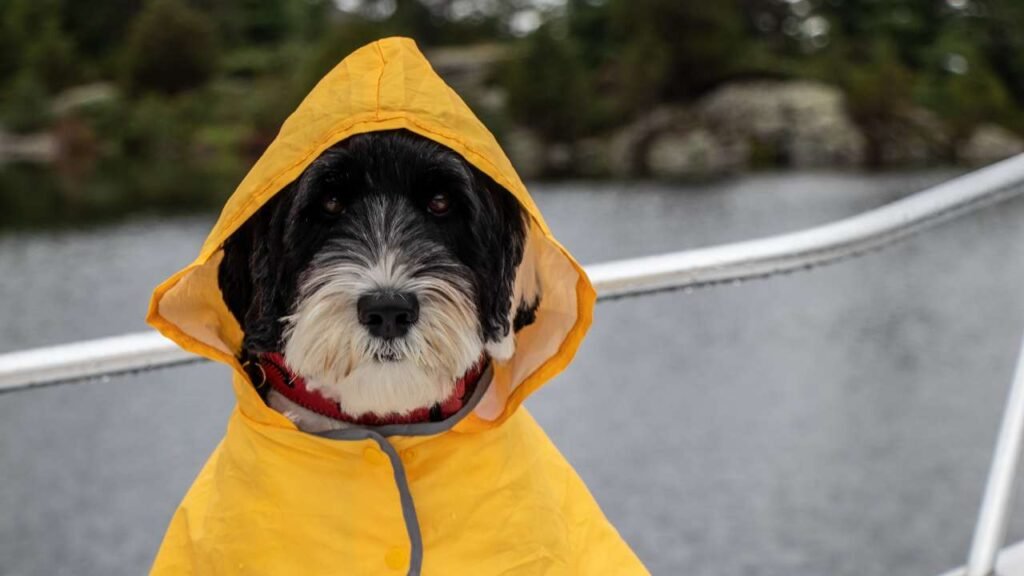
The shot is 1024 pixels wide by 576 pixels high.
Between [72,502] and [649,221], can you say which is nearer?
[72,502]

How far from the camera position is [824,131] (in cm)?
4972

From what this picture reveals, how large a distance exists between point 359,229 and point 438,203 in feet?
0.61

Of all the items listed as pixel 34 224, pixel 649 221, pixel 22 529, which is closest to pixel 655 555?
pixel 22 529

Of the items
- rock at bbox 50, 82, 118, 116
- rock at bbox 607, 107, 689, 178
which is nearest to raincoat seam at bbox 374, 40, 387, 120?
rock at bbox 607, 107, 689, 178

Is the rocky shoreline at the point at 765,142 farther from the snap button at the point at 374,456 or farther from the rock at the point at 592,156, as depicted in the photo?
the snap button at the point at 374,456

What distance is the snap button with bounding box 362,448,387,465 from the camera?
2303 millimetres

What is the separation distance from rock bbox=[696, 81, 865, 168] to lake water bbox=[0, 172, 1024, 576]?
85.4 feet

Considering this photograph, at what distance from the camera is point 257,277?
8.04 ft

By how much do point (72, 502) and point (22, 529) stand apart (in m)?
0.90

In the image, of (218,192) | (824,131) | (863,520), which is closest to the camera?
(863,520)

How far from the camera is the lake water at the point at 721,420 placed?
1009 centimetres

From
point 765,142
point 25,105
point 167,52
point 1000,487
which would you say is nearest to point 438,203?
point 1000,487

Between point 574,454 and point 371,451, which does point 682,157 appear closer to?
point 574,454

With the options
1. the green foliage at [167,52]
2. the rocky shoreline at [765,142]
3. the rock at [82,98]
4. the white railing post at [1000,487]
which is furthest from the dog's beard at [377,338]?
the rock at [82,98]
